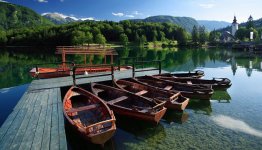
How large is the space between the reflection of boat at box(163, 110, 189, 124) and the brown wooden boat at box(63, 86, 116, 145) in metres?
4.56

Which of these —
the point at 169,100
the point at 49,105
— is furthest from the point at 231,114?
the point at 49,105

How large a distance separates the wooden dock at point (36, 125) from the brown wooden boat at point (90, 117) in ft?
2.18

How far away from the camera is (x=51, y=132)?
8.18 m

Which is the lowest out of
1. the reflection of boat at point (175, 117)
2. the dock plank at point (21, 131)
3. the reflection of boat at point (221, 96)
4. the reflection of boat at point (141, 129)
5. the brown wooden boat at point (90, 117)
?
the reflection of boat at point (141, 129)

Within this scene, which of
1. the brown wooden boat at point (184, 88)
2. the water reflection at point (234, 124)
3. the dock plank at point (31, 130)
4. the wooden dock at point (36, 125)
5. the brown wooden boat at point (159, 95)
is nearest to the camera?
the dock plank at point (31, 130)

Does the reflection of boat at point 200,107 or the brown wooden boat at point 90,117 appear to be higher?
the brown wooden boat at point 90,117

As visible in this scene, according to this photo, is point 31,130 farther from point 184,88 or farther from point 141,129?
point 184,88

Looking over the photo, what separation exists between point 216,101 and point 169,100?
6.42 meters

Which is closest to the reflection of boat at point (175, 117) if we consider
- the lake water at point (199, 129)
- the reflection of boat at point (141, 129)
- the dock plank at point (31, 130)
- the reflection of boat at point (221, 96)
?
the lake water at point (199, 129)

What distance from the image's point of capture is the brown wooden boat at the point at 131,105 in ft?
38.5

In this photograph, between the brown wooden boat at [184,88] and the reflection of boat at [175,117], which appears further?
the brown wooden boat at [184,88]

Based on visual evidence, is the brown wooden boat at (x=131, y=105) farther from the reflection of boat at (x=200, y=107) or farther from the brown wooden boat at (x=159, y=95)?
the reflection of boat at (x=200, y=107)

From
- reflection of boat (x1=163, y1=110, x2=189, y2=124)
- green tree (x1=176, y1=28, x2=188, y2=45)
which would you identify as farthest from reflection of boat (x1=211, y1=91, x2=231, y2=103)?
green tree (x1=176, y1=28, x2=188, y2=45)

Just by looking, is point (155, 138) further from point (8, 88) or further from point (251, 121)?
point (8, 88)
